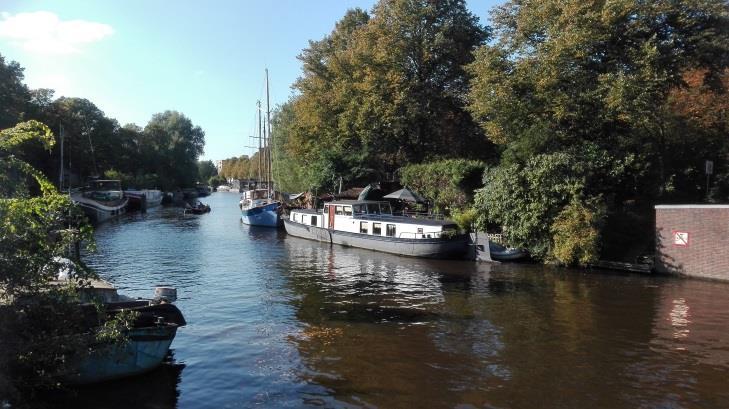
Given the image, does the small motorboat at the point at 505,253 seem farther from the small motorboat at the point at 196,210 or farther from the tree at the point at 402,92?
the small motorboat at the point at 196,210

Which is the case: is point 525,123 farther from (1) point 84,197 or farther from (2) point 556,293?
(1) point 84,197

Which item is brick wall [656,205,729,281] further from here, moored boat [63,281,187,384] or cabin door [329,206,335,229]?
moored boat [63,281,187,384]

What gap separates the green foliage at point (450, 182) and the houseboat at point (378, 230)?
3.76 meters

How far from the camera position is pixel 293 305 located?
19.0 metres

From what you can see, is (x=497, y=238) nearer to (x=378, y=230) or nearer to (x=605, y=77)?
(x=378, y=230)

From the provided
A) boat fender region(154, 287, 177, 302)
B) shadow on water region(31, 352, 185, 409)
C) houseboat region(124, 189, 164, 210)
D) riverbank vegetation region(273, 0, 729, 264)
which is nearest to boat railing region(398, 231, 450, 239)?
riverbank vegetation region(273, 0, 729, 264)

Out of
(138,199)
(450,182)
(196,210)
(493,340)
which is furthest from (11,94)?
(493,340)

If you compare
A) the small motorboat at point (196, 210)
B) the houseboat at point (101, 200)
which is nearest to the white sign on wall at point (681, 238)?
the houseboat at point (101, 200)

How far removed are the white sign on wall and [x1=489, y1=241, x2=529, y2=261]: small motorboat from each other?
714 centimetres

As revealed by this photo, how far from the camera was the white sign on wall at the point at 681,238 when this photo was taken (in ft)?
77.9

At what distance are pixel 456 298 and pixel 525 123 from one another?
16.3 meters

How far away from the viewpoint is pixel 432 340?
1458 centimetres

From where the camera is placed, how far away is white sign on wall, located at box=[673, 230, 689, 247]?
2375cm

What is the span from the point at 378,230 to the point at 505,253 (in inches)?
344
